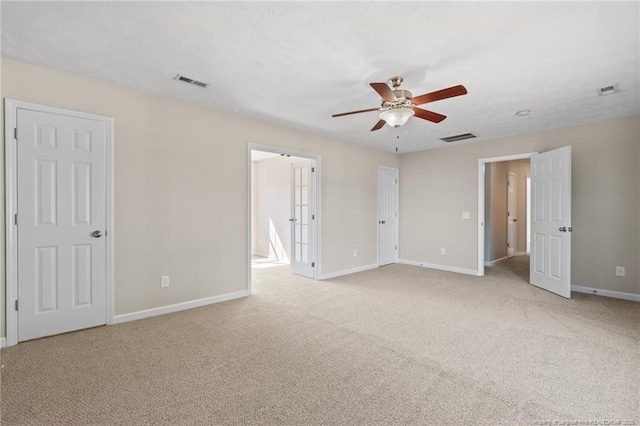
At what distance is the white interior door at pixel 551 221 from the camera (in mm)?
4133

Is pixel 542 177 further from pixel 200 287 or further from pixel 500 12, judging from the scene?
pixel 200 287

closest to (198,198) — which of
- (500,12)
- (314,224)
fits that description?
(314,224)

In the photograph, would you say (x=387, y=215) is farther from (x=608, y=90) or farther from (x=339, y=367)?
(x=339, y=367)

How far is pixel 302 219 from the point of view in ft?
18.3

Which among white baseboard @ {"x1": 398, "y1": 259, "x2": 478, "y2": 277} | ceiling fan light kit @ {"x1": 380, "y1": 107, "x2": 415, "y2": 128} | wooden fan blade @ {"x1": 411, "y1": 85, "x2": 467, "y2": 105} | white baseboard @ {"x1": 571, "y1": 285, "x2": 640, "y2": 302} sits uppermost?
wooden fan blade @ {"x1": 411, "y1": 85, "x2": 467, "y2": 105}

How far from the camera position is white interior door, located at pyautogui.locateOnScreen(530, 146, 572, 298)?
4.13m

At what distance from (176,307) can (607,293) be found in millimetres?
5796

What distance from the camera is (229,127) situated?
13.1 ft

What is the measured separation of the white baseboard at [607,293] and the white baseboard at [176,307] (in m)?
4.89

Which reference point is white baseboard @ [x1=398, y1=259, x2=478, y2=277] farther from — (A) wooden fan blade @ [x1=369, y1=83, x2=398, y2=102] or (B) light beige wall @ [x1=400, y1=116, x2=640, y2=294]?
(A) wooden fan blade @ [x1=369, y1=83, x2=398, y2=102]

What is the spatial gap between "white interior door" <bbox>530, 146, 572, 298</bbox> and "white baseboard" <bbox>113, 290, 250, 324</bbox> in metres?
4.39

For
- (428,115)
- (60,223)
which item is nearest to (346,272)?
(428,115)

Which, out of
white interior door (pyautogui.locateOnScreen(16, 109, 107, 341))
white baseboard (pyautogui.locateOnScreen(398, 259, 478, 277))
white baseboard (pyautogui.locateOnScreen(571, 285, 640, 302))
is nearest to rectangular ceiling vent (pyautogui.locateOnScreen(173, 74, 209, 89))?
white interior door (pyautogui.locateOnScreen(16, 109, 107, 341))

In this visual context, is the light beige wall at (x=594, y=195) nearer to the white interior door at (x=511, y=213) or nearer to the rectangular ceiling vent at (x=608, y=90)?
the rectangular ceiling vent at (x=608, y=90)
